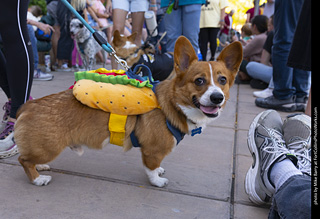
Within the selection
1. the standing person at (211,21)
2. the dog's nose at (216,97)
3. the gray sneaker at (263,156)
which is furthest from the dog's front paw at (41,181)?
the standing person at (211,21)

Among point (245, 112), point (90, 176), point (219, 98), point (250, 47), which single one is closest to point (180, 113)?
point (219, 98)

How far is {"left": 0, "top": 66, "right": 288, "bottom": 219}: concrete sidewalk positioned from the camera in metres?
1.78

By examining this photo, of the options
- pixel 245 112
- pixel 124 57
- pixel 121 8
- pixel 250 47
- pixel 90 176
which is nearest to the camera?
pixel 90 176

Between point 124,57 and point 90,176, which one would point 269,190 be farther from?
point 124,57

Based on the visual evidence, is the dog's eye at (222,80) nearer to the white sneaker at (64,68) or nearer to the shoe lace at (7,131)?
the shoe lace at (7,131)

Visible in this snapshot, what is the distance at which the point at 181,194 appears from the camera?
2037 millimetres

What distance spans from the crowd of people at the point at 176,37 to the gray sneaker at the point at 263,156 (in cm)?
3

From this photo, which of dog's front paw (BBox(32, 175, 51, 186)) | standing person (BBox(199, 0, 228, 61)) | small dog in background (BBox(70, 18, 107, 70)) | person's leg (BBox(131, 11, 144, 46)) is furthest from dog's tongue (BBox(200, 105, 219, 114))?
standing person (BBox(199, 0, 228, 61))

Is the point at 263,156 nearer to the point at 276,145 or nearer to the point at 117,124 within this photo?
the point at 276,145

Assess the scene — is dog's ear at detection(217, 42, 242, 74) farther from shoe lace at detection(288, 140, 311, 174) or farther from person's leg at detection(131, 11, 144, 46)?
person's leg at detection(131, 11, 144, 46)

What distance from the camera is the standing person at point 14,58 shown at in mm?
2299

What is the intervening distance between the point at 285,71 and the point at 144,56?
2.37 metres

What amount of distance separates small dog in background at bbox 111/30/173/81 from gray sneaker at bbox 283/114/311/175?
2800mm

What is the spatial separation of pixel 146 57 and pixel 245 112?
1.98 m
